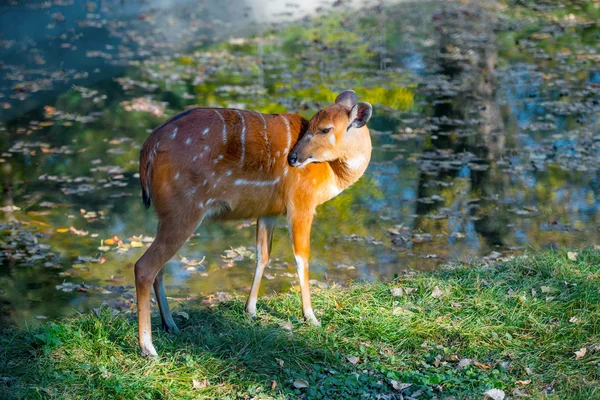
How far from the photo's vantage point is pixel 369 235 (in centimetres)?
821

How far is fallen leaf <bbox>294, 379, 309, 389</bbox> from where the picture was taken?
5.04 metres

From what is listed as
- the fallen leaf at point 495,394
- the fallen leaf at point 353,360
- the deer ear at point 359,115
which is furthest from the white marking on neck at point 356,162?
the fallen leaf at point 495,394

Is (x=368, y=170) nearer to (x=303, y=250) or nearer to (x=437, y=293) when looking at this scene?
(x=437, y=293)

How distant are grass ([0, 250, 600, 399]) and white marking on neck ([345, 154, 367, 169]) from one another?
1.11 m

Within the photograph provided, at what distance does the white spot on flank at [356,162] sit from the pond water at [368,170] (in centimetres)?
139

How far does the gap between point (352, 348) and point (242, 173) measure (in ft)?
5.08

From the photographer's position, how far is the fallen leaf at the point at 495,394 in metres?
4.99

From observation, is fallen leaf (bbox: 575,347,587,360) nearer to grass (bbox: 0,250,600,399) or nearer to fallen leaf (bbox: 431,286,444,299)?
grass (bbox: 0,250,600,399)

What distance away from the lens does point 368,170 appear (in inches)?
397

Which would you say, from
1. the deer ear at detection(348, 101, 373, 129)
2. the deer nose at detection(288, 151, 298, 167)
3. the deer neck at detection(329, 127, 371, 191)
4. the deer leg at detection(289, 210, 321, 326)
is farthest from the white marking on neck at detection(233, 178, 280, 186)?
the deer ear at detection(348, 101, 373, 129)

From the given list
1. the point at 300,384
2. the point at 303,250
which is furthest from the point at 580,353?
the point at 303,250

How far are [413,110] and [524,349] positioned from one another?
723cm

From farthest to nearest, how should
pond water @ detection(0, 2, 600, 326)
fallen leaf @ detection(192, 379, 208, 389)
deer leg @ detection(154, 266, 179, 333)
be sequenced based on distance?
pond water @ detection(0, 2, 600, 326) < deer leg @ detection(154, 266, 179, 333) < fallen leaf @ detection(192, 379, 208, 389)

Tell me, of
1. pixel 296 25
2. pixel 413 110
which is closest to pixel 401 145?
pixel 413 110
